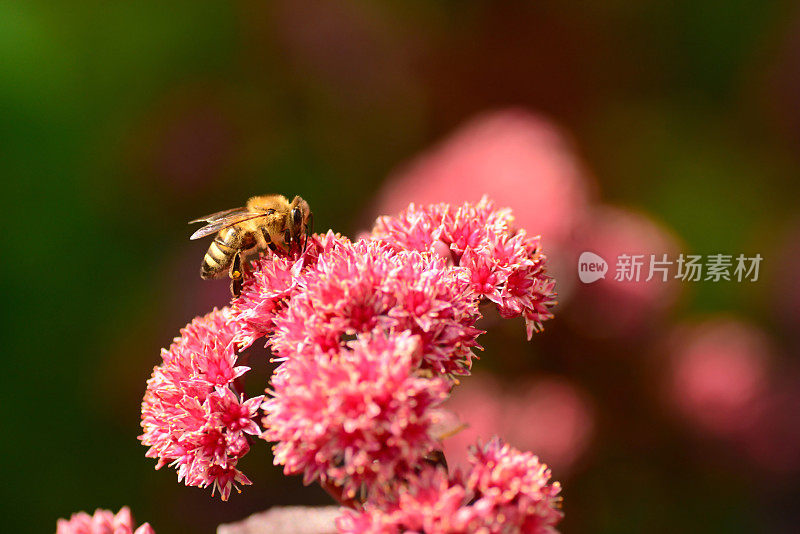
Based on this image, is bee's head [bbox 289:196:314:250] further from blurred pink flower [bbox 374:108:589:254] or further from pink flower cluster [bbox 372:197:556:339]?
blurred pink flower [bbox 374:108:589:254]

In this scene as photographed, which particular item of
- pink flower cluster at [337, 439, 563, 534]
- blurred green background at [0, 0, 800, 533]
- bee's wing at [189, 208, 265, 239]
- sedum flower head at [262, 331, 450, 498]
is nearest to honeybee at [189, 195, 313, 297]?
bee's wing at [189, 208, 265, 239]

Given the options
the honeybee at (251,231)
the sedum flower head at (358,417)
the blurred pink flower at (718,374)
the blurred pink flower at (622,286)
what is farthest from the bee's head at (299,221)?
the blurred pink flower at (718,374)

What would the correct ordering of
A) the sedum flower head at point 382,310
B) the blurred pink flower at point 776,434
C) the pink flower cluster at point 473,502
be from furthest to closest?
the blurred pink flower at point 776,434 < the sedum flower head at point 382,310 < the pink flower cluster at point 473,502

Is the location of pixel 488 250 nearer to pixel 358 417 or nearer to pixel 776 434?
pixel 358 417

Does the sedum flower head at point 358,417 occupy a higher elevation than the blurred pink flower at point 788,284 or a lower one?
lower

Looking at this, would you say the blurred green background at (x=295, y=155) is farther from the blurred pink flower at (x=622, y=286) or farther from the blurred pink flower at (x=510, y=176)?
the blurred pink flower at (x=510, y=176)

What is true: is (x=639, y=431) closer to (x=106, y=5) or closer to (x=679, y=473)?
(x=679, y=473)

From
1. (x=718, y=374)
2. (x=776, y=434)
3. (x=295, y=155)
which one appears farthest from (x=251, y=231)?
(x=776, y=434)
